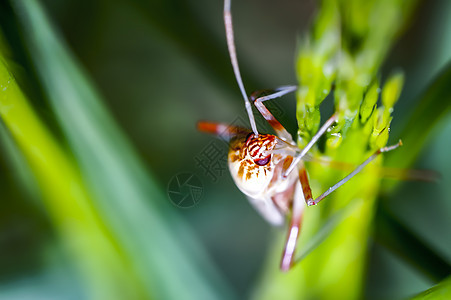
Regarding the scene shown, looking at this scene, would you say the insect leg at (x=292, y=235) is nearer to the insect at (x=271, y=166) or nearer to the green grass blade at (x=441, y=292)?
the insect at (x=271, y=166)

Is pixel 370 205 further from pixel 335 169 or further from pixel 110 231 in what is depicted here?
pixel 110 231

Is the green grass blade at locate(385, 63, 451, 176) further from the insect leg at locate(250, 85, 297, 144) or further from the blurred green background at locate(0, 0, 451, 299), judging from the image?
the insect leg at locate(250, 85, 297, 144)

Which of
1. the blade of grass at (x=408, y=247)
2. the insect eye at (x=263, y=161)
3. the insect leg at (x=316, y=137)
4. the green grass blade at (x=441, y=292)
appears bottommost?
the blade of grass at (x=408, y=247)

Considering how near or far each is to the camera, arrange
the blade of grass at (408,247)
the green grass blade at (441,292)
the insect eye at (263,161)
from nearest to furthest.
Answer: the green grass blade at (441,292)
the blade of grass at (408,247)
the insect eye at (263,161)

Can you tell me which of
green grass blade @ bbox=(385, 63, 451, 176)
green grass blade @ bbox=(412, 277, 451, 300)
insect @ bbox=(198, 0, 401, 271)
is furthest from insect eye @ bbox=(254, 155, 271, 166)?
green grass blade @ bbox=(412, 277, 451, 300)

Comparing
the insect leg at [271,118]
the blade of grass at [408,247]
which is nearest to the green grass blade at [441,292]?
the blade of grass at [408,247]

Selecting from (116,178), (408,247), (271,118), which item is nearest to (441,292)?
(408,247)

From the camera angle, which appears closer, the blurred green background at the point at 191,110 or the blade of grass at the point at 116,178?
the blade of grass at the point at 116,178

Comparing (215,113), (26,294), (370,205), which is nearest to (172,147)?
(215,113)
